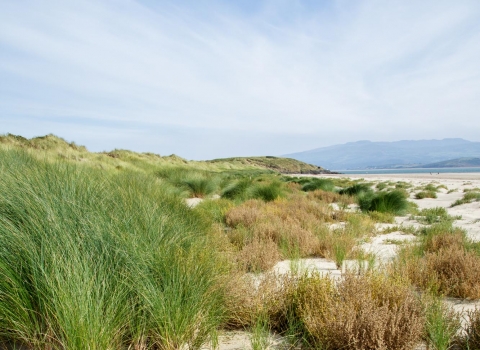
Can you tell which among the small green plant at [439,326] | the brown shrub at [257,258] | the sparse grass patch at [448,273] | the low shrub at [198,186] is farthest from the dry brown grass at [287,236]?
the low shrub at [198,186]

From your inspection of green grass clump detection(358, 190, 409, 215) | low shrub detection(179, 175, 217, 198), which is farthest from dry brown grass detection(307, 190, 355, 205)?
low shrub detection(179, 175, 217, 198)

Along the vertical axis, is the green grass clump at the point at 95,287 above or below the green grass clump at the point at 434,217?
above

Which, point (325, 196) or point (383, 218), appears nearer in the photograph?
point (383, 218)

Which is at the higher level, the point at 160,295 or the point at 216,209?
the point at 160,295

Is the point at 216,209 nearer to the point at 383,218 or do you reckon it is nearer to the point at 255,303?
the point at 383,218

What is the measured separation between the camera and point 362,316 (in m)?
1.81

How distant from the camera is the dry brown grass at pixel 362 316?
1754 millimetres

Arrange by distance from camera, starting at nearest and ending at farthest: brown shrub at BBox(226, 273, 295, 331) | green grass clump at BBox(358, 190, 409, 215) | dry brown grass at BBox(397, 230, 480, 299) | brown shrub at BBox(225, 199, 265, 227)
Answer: brown shrub at BBox(226, 273, 295, 331) → dry brown grass at BBox(397, 230, 480, 299) → brown shrub at BBox(225, 199, 265, 227) → green grass clump at BBox(358, 190, 409, 215)

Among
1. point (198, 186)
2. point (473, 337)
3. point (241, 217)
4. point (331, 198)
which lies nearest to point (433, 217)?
point (331, 198)

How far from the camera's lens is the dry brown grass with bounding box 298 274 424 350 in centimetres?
175

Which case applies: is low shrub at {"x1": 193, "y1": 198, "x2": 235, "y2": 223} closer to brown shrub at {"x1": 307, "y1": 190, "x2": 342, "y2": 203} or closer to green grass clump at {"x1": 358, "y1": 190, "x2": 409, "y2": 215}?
green grass clump at {"x1": 358, "y1": 190, "x2": 409, "y2": 215}

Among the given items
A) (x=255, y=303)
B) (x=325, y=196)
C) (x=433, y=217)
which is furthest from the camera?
(x=325, y=196)

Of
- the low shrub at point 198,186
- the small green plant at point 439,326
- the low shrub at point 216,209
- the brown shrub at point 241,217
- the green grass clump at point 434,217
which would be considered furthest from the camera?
the low shrub at point 198,186

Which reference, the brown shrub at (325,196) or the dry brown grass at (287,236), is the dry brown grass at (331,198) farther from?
the dry brown grass at (287,236)
